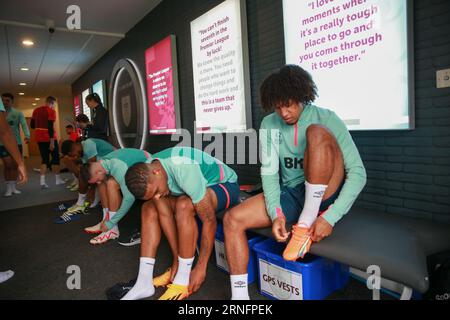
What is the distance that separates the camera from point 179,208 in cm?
164

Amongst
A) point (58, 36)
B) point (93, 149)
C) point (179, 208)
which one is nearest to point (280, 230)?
point (179, 208)

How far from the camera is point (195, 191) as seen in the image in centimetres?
160

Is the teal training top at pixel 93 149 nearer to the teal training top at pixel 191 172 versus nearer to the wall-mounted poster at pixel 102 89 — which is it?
the teal training top at pixel 191 172

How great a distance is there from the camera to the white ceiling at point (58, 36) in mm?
3861

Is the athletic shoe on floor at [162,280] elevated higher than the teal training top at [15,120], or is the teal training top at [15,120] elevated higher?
the teal training top at [15,120]

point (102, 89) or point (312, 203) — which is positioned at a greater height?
point (102, 89)

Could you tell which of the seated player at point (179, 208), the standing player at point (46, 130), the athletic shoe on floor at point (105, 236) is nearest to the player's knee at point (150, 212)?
the seated player at point (179, 208)

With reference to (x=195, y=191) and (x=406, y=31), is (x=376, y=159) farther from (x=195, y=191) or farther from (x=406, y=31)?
(x=195, y=191)

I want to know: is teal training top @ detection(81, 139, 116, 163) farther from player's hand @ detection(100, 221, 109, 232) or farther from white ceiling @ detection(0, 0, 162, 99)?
white ceiling @ detection(0, 0, 162, 99)

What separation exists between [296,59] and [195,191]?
1.20 m

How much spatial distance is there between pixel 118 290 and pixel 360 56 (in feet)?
6.14

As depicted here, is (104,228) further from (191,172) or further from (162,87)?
(162,87)

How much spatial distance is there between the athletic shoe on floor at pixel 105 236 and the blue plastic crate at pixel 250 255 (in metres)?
1.09
